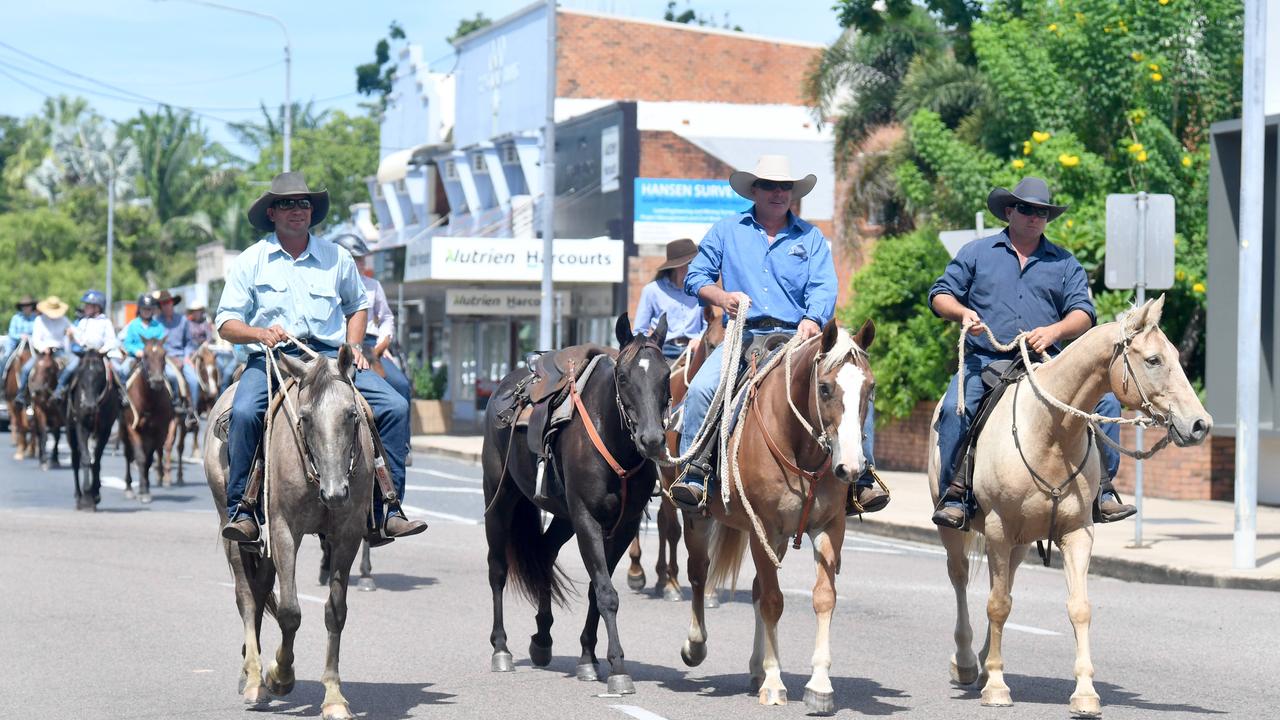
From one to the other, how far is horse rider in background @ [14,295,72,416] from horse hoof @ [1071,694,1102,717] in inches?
835

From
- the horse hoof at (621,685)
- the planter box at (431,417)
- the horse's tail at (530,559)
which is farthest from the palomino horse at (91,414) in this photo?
the planter box at (431,417)

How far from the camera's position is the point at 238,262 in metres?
9.23

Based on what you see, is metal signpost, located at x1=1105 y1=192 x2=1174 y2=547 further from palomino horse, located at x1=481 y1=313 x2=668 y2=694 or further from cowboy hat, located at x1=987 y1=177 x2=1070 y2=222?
palomino horse, located at x1=481 y1=313 x2=668 y2=694

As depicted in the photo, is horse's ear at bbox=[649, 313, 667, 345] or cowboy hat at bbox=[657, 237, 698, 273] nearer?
horse's ear at bbox=[649, 313, 667, 345]

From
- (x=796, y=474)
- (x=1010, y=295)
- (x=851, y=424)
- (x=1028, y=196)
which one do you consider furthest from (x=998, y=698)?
(x=1028, y=196)

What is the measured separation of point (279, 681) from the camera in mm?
8734

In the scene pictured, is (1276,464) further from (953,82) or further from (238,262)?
(238,262)

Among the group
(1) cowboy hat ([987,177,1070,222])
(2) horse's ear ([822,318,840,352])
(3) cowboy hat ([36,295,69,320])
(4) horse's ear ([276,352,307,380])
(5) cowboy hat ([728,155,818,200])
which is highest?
(5) cowboy hat ([728,155,818,200])

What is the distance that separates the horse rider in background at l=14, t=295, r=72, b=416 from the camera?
26.6 metres

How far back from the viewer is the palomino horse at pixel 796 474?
8.30m

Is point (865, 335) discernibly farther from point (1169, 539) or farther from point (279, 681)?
point (1169, 539)

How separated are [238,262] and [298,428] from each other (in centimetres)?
121

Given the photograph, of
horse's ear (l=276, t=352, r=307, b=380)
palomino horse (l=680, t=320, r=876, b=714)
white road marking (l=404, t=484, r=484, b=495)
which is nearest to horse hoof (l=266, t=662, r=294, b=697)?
horse's ear (l=276, t=352, r=307, b=380)

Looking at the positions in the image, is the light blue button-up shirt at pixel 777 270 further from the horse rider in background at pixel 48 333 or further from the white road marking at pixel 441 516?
the horse rider in background at pixel 48 333
